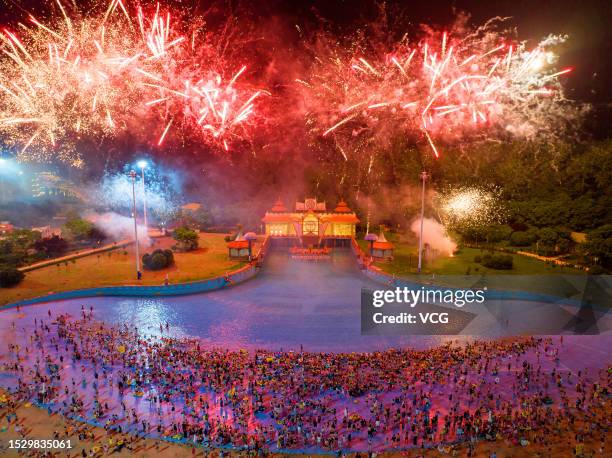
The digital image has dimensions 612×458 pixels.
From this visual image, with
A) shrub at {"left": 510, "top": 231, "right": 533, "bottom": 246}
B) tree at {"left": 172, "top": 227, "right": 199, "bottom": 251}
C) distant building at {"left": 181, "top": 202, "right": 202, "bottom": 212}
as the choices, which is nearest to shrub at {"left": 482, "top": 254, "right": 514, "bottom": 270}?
shrub at {"left": 510, "top": 231, "right": 533, "bottom": 246}

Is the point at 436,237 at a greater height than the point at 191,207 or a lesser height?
lesser

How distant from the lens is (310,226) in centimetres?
5819

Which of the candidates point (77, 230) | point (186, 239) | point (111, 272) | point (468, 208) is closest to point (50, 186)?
point (77, 230)

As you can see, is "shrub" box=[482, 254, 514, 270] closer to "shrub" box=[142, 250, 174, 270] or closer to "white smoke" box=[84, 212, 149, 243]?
"shrub" box=[142, 250, 174, 270]

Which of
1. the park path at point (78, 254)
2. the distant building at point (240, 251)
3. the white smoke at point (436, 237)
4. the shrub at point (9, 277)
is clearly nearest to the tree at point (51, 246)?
the park path at point (78, 254)

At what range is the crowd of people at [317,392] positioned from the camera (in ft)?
63.2

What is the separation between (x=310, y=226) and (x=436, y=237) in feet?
50.6

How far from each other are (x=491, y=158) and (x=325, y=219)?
27.3m

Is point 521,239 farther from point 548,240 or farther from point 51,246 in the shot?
point 51,246

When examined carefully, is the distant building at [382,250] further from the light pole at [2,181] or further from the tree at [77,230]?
the light pole at [2,181]

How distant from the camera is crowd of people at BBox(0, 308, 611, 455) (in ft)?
63.2

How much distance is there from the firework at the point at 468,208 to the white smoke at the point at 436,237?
1.19m

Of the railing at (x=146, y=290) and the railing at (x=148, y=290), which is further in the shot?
the railing at (x=146, y=290)

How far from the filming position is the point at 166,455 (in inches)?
719
